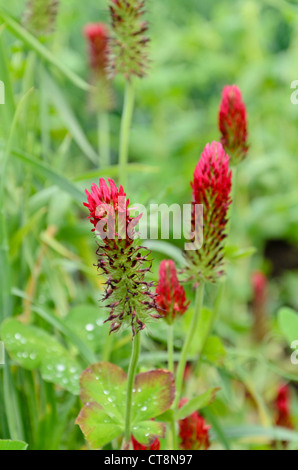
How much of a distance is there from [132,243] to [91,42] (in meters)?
1.06

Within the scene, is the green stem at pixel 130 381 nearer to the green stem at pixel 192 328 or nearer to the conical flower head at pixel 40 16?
the green stem at pixel 192 328

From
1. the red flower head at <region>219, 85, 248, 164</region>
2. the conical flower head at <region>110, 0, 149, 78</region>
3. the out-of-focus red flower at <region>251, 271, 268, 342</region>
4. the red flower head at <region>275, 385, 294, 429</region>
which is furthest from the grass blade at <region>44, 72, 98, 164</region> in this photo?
the out-of-focus red flower at <region>251, 271, 268, 342</region>

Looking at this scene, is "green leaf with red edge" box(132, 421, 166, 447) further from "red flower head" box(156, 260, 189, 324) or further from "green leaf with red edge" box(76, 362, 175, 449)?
"red flower head" box(156, 260, 189, 324)

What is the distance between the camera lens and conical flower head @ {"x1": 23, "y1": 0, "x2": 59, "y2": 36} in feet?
4.00

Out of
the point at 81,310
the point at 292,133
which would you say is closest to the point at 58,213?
the point at 81,310

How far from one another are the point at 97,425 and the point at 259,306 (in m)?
1.23

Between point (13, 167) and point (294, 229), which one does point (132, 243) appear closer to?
point (13, 167)

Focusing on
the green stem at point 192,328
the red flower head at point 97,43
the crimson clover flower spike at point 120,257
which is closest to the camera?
the crimson clover flower spike at point 120,257

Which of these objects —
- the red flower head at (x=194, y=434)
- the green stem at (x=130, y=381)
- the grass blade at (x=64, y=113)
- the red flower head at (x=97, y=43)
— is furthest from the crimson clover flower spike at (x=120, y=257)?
the red flower head at (x=97, y=43)

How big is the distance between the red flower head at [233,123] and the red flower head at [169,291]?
0.24 meters

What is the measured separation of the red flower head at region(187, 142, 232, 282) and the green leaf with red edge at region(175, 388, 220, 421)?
0.51ft

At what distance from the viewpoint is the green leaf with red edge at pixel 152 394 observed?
0.81 m

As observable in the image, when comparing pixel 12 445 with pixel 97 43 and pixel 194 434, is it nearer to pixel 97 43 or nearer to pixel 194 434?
pixel 194 434

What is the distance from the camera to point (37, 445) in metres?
1.01
